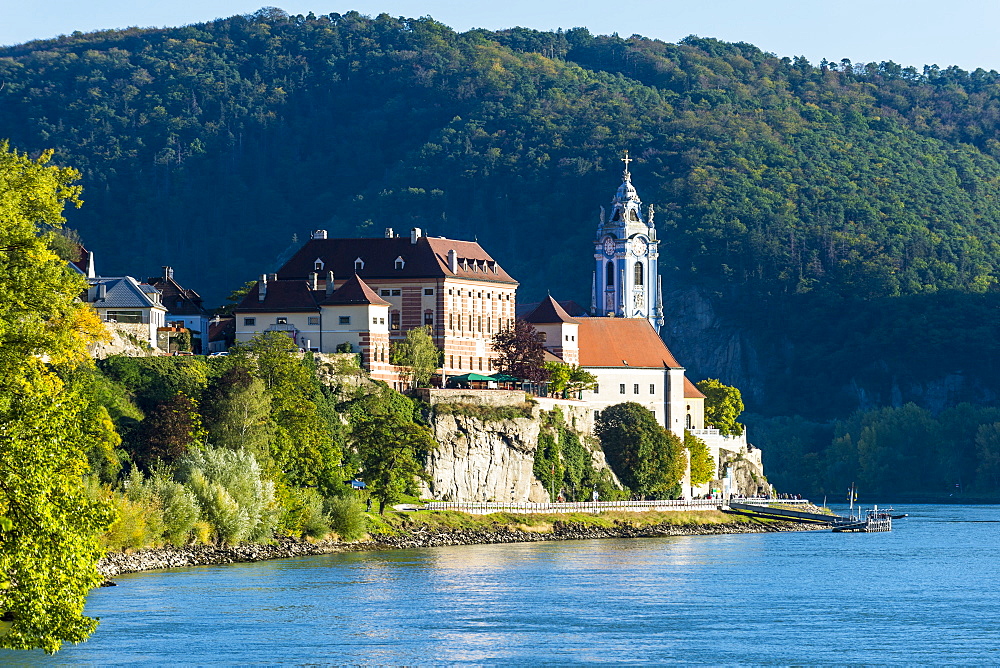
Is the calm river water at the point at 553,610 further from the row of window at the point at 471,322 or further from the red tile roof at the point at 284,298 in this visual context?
the row of window at the point at 471,322

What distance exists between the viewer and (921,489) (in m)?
199

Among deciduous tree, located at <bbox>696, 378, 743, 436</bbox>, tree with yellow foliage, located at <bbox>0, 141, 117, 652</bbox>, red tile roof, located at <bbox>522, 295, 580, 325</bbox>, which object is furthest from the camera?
deciduous tree, located at <bbox>696, 378, 743, 436</bbox>

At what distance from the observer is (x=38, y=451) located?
42.2 m

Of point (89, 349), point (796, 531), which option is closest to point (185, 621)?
point (89, 349)

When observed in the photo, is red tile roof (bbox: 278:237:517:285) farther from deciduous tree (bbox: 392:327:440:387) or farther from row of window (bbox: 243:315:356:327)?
row of window (bbox: 243:315:356:327)

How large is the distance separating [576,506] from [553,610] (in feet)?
164

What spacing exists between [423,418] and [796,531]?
89.0ft

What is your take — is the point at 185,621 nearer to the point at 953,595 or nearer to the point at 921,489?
the point at 953,595

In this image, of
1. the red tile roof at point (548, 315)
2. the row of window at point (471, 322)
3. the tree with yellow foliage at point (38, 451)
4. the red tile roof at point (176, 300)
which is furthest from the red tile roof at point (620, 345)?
the tree with yellow foliage at point (38, 451)

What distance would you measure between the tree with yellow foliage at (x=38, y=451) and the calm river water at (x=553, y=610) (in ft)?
40.3

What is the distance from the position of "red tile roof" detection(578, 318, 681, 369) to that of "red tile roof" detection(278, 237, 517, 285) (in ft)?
34.3

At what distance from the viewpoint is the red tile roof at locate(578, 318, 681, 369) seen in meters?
140

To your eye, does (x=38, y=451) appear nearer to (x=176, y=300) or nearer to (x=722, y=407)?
(x=176, y=300)

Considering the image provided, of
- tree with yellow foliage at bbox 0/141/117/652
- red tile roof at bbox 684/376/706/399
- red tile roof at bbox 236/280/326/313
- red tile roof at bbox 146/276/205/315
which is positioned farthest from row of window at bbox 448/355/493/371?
tree with yellow foliage at bbox 0/141/117/652
